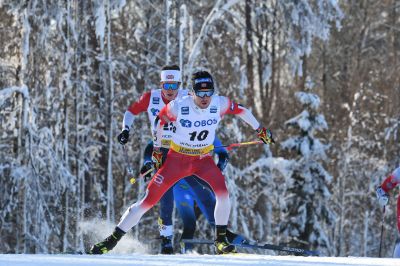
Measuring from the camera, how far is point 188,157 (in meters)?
8.30

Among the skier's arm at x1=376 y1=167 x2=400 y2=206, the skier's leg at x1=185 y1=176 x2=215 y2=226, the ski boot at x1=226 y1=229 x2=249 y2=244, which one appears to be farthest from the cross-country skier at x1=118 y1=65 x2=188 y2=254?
the skier's arm at x1=376 y1=167 x2=400 y2=206

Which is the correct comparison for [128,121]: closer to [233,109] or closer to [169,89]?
[169,89]

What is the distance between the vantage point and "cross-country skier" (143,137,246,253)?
30.1 feet

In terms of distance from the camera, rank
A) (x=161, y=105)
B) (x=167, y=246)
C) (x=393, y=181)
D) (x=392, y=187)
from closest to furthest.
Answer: (x=393, y=181), (x=392, y=187), (x=167, y=246), (x=161, y=105)

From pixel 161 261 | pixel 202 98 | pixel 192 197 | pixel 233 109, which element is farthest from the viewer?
pixel 192 197

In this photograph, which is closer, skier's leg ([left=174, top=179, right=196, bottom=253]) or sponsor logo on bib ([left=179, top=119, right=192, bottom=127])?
sponsor logo on bib ([left=179, top=119, right=192, bottom=127])

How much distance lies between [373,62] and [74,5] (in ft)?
63.0

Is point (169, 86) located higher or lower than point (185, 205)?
higher

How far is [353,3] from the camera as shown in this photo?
33.8 meters

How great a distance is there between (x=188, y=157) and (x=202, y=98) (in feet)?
1.98

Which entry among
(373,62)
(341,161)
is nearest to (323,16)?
(341,161)

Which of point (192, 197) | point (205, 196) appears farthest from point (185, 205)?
point (205, 196)

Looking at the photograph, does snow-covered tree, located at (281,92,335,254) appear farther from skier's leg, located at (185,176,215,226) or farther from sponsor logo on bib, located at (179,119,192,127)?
sponsor logo on bib, located at (179,119,192,127)

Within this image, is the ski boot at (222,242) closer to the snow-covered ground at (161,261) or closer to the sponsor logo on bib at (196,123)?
the sponsor logo on bib at (196,123)
